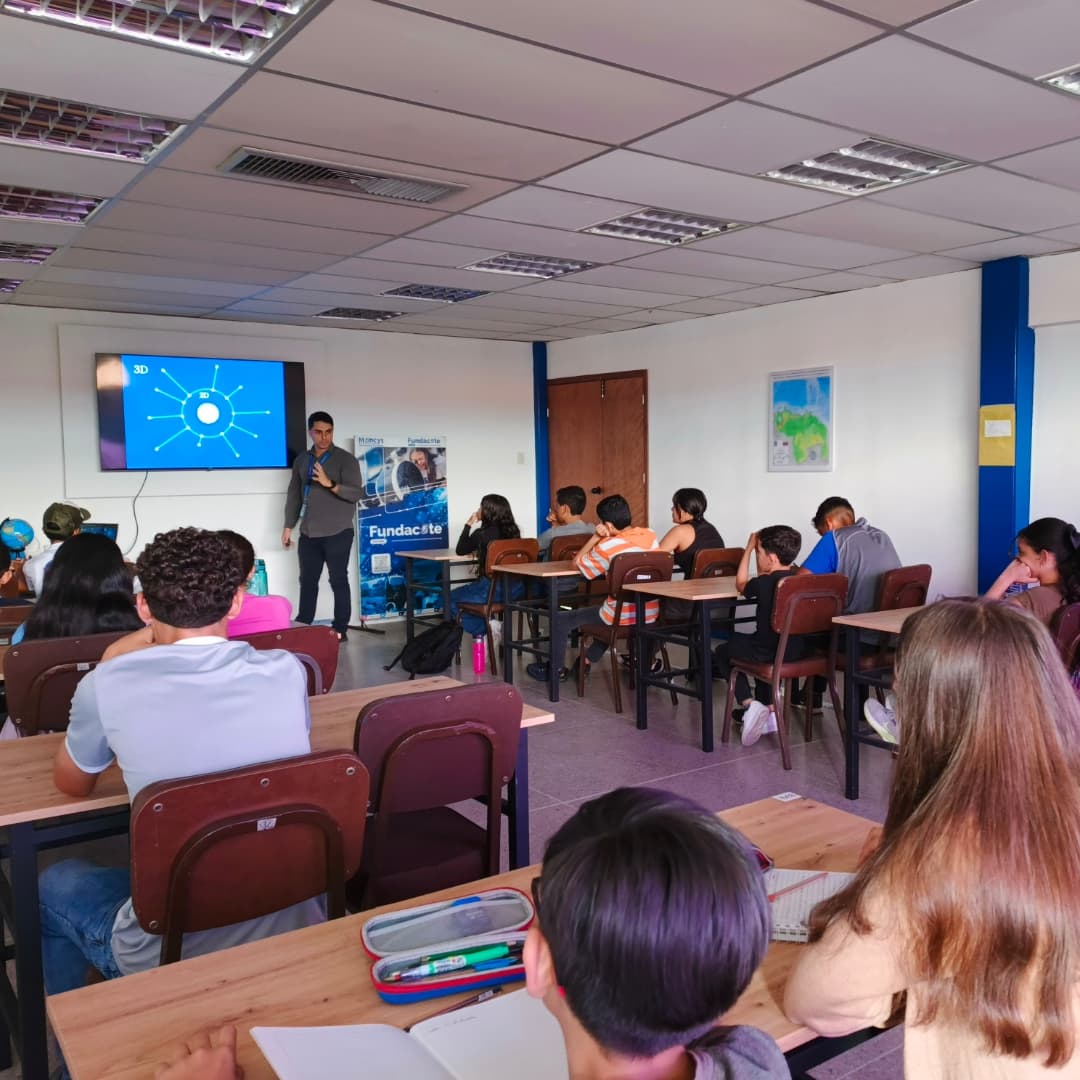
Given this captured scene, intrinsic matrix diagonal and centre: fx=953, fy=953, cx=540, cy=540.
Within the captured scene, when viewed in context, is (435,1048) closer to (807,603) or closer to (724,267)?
(807,603)

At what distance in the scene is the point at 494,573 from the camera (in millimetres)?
6352

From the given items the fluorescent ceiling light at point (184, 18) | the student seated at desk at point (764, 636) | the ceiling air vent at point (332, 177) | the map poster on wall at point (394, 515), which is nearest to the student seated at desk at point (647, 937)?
the fluorescent ceiling light at point (184, 18)

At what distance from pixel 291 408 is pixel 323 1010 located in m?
7.52

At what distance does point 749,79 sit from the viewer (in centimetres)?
300

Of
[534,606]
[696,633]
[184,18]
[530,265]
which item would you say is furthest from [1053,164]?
[534,606]

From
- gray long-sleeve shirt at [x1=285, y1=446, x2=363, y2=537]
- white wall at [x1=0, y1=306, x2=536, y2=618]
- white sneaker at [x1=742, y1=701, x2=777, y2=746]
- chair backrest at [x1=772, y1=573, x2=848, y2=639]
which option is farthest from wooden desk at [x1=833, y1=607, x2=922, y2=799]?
white wall at [x1=0, y1=306, x2=536, y2=618]

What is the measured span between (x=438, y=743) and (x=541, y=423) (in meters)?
7.67

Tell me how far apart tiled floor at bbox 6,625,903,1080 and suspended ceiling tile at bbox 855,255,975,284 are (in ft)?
9.10

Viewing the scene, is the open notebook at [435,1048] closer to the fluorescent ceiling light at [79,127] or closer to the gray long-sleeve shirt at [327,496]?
the fluorescent ceiling light at [79,127]

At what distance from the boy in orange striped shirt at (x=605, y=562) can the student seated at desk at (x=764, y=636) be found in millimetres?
775

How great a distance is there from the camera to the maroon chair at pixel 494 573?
6430 millimetres

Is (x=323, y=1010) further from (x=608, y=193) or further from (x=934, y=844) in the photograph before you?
(x=608, y=193)

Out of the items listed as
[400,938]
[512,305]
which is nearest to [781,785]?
[400,938]

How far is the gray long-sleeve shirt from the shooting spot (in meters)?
7.83
